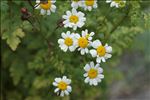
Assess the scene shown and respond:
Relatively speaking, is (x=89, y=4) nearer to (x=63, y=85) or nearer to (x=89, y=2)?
(x=89, y=2)

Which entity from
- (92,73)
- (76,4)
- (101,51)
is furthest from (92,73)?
(76,4)

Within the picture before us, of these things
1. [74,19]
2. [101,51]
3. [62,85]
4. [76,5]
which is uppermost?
[76,5]

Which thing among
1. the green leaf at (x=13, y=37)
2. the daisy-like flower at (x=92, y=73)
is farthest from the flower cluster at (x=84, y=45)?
the green leaf at (x=13, y=37)

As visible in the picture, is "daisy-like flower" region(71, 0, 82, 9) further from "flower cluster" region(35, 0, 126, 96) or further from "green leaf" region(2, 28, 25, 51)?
"green leaf" region(2, 28, 25, 51)

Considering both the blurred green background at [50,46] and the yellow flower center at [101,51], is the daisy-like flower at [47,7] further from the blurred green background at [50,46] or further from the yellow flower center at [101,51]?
the yellow flower center at [101,51]

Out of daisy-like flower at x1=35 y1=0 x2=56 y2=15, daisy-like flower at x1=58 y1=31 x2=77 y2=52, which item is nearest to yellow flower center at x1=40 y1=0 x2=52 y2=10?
daisy-like flower at x1=35 y1=0 x2=56 y2=15

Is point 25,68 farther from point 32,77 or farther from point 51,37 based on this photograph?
point 51,37
